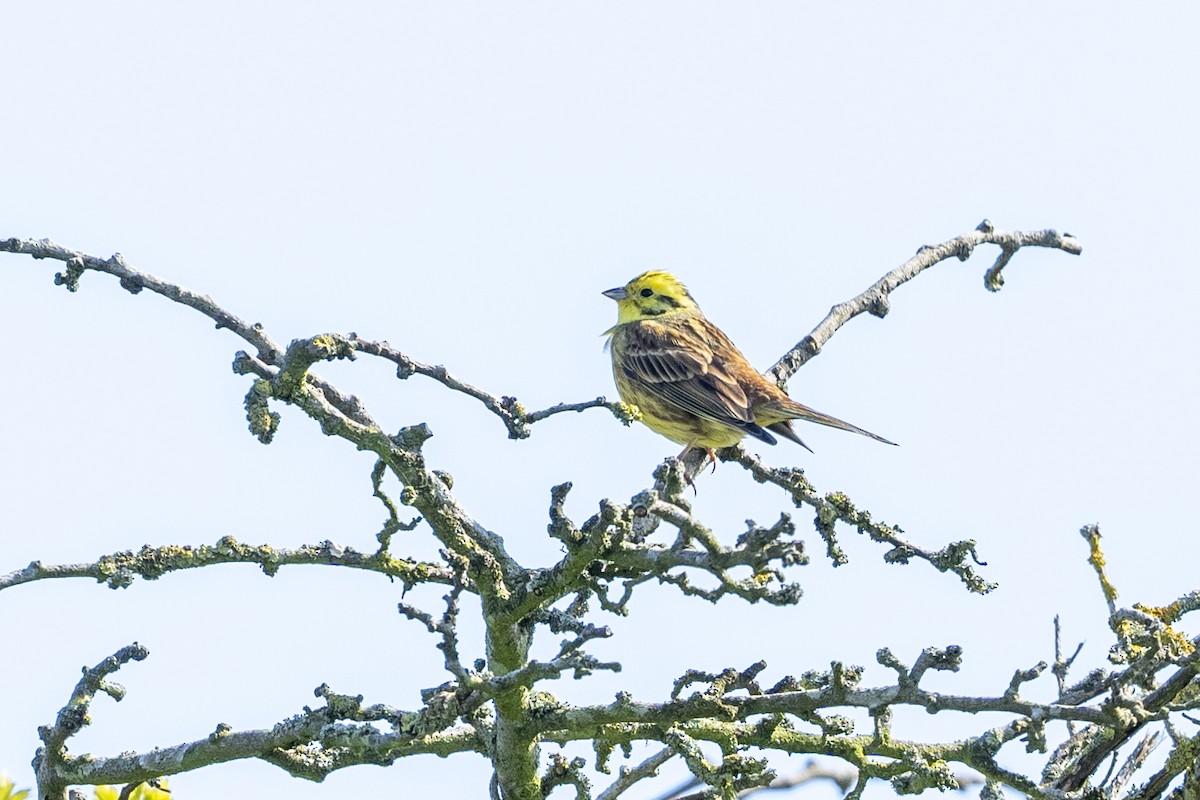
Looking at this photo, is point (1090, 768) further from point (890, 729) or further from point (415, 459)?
point (415, 459)

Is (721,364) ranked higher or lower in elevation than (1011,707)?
higher

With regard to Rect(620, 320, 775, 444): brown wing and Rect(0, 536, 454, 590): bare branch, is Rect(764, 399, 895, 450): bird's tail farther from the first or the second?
Rect(0, 536, 454, 590): bare branch

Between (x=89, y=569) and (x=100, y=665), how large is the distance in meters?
0.30

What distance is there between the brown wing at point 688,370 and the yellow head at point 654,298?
264 millimetres

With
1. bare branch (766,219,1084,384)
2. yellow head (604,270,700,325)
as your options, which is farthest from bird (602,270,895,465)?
bare branch (766,219,1084,384)

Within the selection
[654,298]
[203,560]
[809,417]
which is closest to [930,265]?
[809,417]

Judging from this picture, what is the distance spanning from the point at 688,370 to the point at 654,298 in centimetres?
149

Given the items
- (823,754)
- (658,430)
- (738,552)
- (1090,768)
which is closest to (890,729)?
(823,754)

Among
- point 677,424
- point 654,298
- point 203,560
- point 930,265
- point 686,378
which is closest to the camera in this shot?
point 203,560

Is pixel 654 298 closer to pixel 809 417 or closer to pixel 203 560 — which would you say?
pixel 809 417

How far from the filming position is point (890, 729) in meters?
4.82

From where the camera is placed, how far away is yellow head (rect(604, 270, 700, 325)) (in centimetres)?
1066

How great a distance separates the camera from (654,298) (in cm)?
1070

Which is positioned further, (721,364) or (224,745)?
(721,364)
